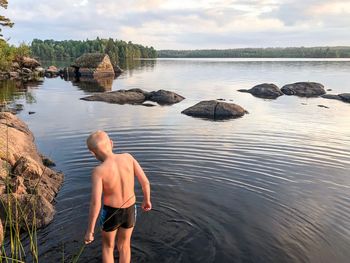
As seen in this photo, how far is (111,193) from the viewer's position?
6340mm

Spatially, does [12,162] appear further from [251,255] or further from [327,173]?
[327,173]

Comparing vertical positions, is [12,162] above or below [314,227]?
above

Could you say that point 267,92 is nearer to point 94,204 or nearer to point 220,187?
point 220,187

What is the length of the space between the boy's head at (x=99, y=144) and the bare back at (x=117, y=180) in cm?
15

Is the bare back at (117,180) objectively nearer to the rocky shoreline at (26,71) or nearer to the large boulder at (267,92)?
the large boulder at (267,92)

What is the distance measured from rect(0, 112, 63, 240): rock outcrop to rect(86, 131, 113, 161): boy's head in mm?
2823

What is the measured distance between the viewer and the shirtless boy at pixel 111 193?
6.00 m

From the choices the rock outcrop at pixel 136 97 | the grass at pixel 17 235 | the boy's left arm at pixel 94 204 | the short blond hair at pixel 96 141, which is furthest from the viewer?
the rock outcrop at pixel 136 97

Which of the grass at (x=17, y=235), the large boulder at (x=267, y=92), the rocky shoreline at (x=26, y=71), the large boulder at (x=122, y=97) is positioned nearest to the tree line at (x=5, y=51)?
the rocky shoreline at (x=26, y=71)

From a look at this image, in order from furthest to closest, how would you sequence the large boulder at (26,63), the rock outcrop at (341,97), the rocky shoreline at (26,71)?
the large boulder at (26,63) < the rocky shoreline at (26,71) < the rock outcrop at (341,97)

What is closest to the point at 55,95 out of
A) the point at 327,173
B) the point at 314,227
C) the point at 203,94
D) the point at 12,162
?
the point at 203,94

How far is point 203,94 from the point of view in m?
46.2

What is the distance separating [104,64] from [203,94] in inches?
1564

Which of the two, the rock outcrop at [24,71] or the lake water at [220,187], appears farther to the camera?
the rock outcrop at [24,71]
